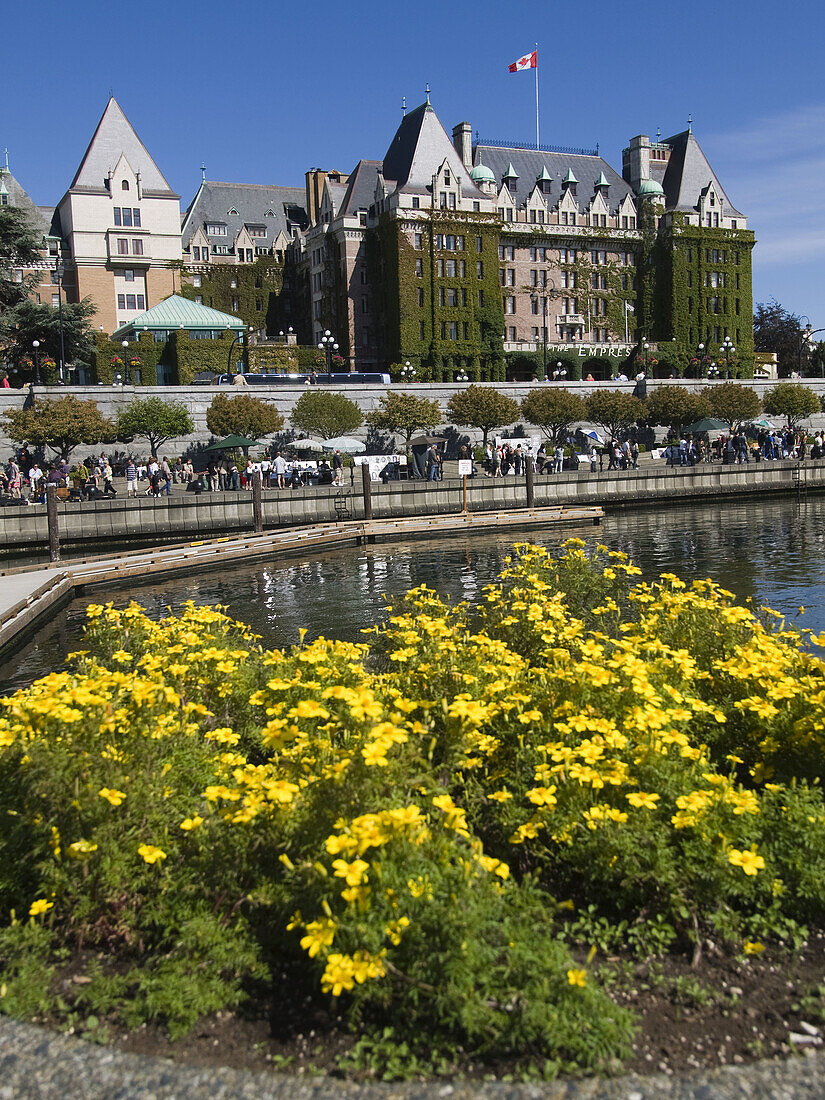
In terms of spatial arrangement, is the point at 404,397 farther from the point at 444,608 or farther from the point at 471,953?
the point at 471,953

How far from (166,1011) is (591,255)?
88.2 m

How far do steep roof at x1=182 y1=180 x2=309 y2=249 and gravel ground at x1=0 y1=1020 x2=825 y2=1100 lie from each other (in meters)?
85.7

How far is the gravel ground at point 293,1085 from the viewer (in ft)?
16.3

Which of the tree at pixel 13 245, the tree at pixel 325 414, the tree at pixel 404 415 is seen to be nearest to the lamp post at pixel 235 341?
the tree at pixel 325 414

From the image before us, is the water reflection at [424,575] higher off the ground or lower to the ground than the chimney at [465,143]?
lower

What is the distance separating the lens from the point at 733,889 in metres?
6.20

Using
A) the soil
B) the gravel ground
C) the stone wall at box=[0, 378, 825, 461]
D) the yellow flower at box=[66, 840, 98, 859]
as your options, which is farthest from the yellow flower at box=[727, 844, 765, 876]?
the stone wall at box=[0, 378, 825, 461]

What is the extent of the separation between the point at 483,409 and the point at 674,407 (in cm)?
1491

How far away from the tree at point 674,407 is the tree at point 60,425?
124 feet

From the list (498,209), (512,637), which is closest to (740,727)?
(512,637)

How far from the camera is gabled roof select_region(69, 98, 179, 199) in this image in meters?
76.6

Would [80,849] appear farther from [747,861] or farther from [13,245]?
[13,245]

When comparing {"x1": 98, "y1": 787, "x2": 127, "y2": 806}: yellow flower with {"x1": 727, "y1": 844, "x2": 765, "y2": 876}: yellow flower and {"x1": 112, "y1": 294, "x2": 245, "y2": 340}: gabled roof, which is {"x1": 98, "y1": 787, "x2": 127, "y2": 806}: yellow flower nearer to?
{"x1": 727, "y1": 844, "x2": 765, "y2": 876}: yellow flower

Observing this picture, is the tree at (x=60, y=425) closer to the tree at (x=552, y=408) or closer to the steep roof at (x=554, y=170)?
the tree at (x=552, y=408)
